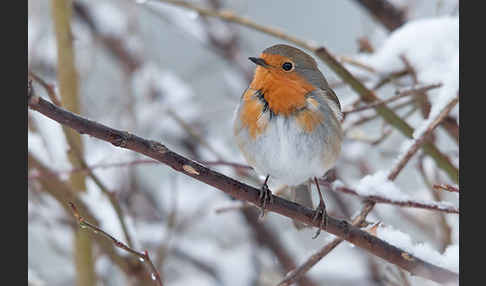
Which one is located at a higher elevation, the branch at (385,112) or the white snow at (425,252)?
the branch at (385,112)

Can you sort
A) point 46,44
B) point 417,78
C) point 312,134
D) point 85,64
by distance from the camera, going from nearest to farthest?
1. point 312,134
2. point 417,78
3. point 85,64
4. point 46,44

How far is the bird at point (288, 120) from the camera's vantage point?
6.25 ft

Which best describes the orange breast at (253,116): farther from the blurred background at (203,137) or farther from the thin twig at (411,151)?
the thin twig at (411,151)

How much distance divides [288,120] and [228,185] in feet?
2.15

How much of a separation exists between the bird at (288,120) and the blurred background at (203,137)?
5.9 inches

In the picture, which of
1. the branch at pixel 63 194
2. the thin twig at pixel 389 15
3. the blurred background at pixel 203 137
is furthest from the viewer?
the thin twig at pixel 389 15

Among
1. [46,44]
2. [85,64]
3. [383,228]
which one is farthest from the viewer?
[46,44]

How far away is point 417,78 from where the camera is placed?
2148 millimetres

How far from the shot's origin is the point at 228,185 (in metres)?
1.28

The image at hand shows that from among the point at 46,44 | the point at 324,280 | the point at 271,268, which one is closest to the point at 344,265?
the point at 324,280

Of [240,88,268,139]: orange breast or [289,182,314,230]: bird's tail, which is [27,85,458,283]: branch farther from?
[289,182,314,230]: bird's tail

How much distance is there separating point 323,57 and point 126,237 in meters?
0.80

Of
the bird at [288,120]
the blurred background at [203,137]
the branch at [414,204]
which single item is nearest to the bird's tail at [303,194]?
the blurred background at [203,137]

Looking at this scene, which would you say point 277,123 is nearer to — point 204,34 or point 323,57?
point 323,57
